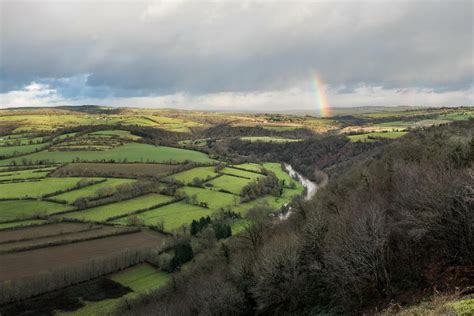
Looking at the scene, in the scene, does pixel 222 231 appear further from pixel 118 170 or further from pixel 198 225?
pixel 118 170

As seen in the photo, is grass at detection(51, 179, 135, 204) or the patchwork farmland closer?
the patchwork farmland

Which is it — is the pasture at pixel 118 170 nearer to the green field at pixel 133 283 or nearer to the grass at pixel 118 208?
the grass at pixel 118 208

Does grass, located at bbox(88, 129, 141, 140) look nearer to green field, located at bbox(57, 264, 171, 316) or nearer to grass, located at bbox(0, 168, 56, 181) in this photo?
grass, located at bbox(0, 168, 56, 181)

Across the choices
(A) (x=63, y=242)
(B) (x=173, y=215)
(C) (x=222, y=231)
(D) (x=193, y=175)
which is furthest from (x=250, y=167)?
(A) (x=63, y=242)

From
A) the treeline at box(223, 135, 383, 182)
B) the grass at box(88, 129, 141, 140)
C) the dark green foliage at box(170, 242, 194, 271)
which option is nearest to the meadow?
the dark green foliage at box(170, 242, 194, 271)

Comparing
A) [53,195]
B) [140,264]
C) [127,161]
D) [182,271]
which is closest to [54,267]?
[140,264]
